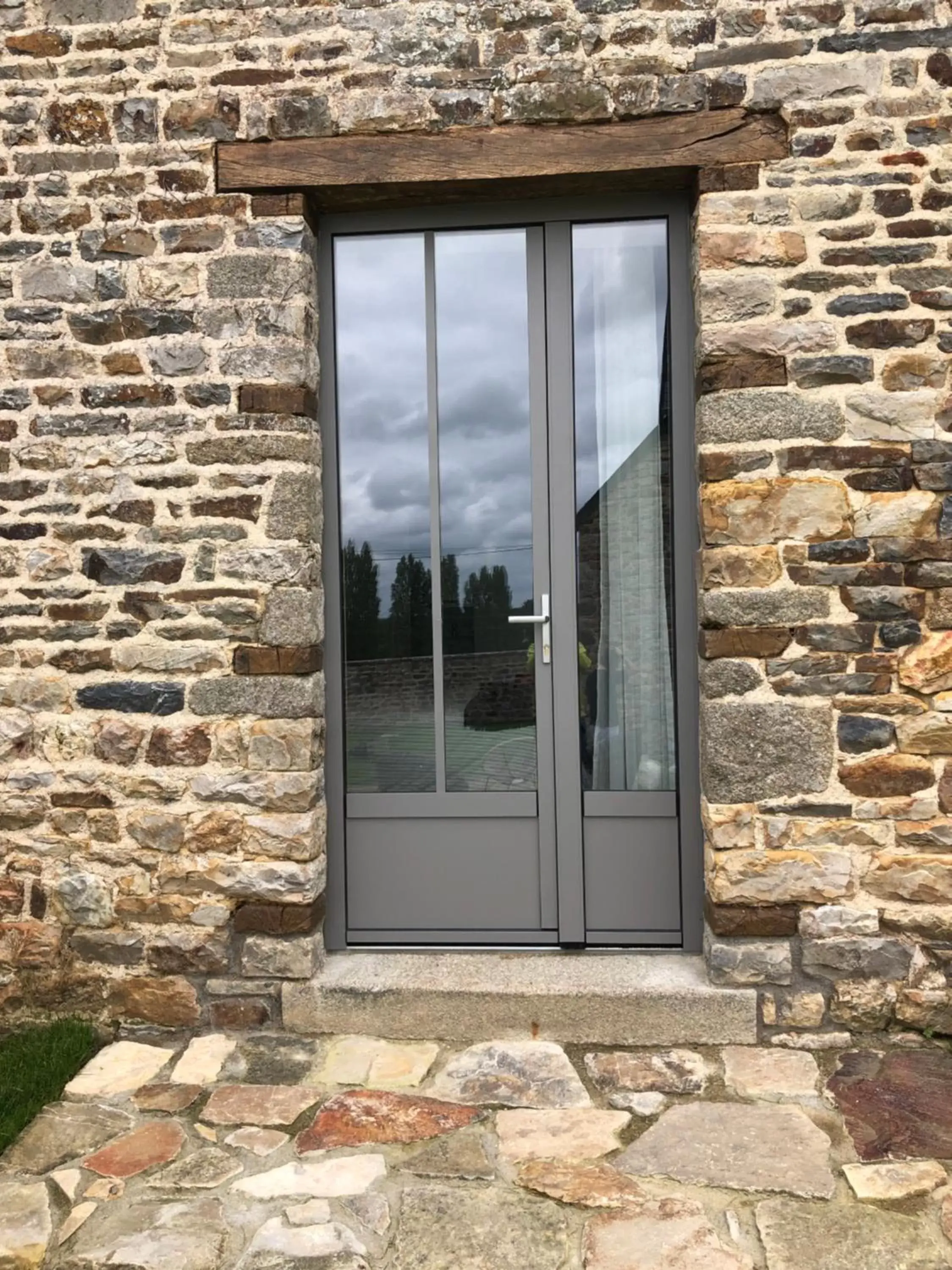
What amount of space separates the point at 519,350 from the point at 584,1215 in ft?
→ 8.77

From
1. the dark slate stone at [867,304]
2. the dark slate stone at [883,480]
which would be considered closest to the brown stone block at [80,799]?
the dark slate stone at [883,480]

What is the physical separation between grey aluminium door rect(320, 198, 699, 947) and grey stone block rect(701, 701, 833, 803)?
285mm

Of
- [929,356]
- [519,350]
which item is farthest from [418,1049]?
[929,356]

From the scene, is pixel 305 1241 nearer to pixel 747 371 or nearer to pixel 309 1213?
pixel 309 1213

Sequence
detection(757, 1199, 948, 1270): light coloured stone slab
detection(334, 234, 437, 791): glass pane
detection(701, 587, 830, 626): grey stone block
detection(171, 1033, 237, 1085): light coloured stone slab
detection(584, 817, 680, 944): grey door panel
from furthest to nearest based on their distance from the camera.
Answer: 1. detection(334, 234, 437, 791): glass pane
2. detection(584, 817, 680, 944): grey door panel
3. detection(701, 587, 830, 626): grey stone block
4. detection(171, 1033, 237, 1085): light coloured stone slab
5. detection(757, 1199, 948, 1270): light coloured stone slab

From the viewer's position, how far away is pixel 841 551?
3.09 m

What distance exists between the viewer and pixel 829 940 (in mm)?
3105

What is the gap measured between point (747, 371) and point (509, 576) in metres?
1.05

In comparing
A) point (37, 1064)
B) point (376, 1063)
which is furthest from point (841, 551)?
point (37, 1064)

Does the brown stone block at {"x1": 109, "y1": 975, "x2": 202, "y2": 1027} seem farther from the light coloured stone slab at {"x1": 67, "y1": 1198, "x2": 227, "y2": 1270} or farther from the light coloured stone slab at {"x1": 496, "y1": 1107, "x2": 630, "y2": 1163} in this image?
the light coloured stone slab at {"x1": 496, "y1": 1107, "x2": 630, "y2": 1163}

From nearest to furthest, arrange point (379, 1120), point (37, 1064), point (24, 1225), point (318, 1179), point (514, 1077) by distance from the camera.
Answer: point (24, 1225)
point (318, 1179)
point (379, 1120)
point (514, 1077)
point (37, 1064)

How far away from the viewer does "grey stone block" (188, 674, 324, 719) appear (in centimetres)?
326

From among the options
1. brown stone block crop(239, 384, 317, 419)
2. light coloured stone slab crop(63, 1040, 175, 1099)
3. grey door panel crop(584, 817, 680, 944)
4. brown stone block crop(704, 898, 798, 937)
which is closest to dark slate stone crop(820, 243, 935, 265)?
brown stone block crop(239, 384, 317, 419)

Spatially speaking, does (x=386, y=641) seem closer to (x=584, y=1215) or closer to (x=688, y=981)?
(x=688, y=981)
